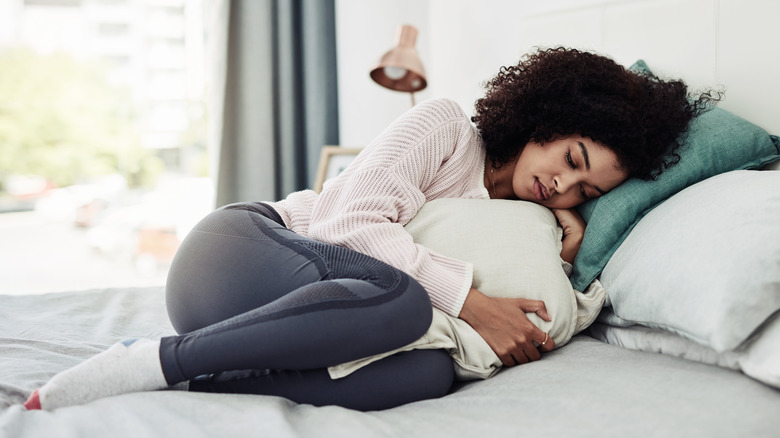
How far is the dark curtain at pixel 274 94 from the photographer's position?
9.48 ft

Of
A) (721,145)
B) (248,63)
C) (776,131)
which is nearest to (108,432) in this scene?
(721,145)

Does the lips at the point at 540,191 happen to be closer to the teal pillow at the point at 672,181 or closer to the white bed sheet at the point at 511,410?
the teal pillow at the point at 672,181

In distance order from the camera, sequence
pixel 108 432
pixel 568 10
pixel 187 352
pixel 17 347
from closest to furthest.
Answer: pixel 108 432 → pixel 187 352 → pixel 17 347 → pixel 568 10

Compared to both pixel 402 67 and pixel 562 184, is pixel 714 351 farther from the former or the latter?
pixel 402 67

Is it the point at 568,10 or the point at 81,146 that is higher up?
the point at 568,10

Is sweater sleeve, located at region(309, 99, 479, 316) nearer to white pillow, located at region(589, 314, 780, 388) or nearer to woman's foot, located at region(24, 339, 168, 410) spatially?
white pillow, located at region(589, 314, 780, 388)

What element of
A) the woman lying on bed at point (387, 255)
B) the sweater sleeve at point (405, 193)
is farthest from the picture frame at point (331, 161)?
the sweater sleeve at point (405, 193)

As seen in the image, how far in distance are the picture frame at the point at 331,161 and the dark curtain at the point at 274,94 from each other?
11.2 inches

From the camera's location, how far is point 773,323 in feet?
2.66

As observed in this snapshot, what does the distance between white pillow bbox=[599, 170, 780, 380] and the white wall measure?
435 mm

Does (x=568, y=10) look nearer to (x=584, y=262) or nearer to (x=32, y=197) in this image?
(x=584, y=262)

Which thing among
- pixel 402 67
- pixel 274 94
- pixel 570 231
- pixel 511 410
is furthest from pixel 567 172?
pixel 274 94

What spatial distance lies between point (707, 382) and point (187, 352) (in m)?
0.74

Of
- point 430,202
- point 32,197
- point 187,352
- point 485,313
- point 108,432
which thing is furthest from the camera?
point 32,197
